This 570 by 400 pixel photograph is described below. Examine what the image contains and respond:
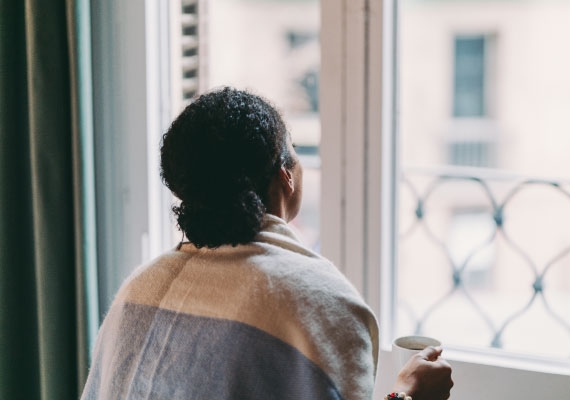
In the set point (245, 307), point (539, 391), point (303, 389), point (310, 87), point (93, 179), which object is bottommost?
point (539, 391)

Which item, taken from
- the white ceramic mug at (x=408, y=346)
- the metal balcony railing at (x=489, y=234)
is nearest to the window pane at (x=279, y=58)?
the metal balcony railing at (x=489, y=234)

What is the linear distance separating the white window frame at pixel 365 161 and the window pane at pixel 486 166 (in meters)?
0.06

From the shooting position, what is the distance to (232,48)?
7.24ft

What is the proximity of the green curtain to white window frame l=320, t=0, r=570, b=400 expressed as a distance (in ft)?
1.88

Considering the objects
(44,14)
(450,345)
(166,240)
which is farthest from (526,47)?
(44,14)

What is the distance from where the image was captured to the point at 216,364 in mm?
1167

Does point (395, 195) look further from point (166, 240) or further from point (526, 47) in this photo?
point (526, 47)

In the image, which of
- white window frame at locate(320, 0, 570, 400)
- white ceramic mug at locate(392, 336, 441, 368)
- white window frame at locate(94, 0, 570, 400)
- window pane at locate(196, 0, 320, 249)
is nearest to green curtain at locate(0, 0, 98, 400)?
white window frame at locate(94, 0, 570, 400)

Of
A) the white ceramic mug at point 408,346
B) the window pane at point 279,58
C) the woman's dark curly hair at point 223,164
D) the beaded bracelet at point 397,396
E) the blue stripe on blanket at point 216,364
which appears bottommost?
the beaded bracelet at point 397,396

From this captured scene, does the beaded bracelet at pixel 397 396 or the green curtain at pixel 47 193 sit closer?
the beaded bracelet at pixel 397 396

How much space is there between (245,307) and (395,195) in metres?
0.84

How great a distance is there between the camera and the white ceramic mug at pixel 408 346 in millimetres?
1367

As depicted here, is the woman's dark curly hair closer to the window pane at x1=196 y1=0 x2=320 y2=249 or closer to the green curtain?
the green curtain

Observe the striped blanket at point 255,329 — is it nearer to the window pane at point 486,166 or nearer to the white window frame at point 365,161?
the white window frame at point 365,161
